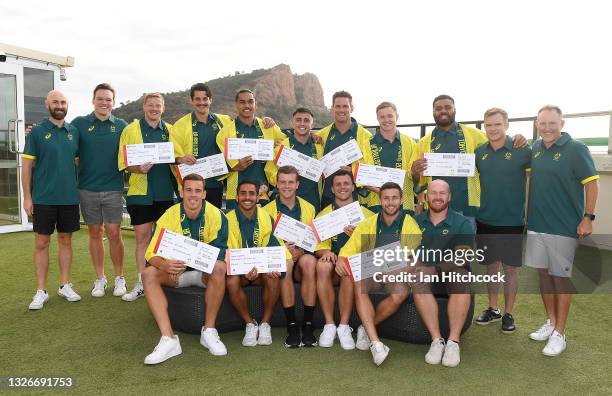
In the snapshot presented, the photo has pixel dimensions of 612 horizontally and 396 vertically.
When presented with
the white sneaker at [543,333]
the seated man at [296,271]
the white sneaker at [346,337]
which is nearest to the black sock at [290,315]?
the seated man at [296,271]

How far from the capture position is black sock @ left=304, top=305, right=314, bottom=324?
3617 mm

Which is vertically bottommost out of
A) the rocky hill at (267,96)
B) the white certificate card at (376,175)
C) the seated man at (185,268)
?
the seated man at (185,268)

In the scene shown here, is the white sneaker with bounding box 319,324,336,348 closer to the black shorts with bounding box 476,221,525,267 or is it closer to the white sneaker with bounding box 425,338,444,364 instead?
the white sneaker with bounding box 425,338,444,364

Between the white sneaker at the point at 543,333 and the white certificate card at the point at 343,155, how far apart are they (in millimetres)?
1999

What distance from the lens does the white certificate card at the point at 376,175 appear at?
4141 millimetres

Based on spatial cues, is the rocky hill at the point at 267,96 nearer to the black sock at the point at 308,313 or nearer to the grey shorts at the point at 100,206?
the grey shorts at the point at 100,206

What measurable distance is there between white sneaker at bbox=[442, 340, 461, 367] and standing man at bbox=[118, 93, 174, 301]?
2.86m

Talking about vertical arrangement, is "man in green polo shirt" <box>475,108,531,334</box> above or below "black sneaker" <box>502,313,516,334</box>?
above

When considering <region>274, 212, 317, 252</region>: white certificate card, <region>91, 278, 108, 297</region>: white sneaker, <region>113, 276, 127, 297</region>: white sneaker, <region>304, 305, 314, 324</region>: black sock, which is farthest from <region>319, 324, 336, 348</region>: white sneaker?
<region>91, 278, 108, 297</region>: white sneaker

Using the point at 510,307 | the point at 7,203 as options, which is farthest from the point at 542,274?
the point at 7,203

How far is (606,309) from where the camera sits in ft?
14.3

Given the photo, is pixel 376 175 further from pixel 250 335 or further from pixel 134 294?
pixel 134 294

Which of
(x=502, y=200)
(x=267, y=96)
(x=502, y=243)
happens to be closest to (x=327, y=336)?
(x=502, y=243)

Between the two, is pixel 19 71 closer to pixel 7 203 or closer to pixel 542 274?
pixel 7 203
